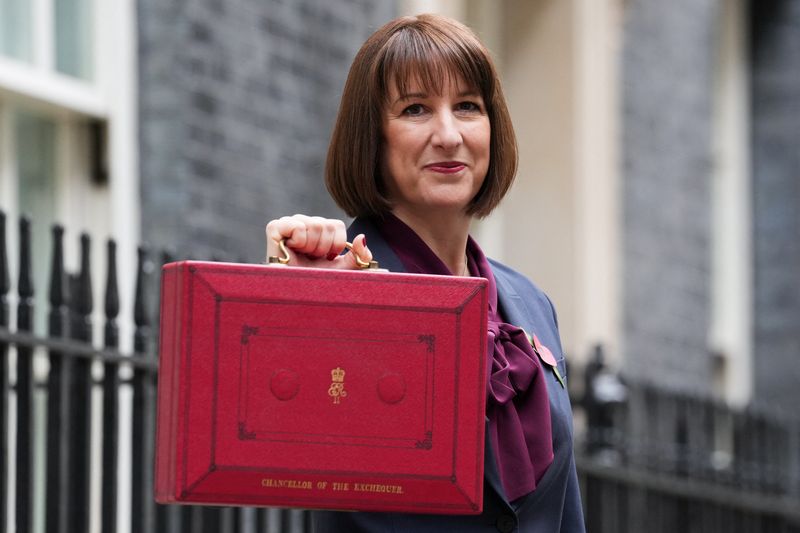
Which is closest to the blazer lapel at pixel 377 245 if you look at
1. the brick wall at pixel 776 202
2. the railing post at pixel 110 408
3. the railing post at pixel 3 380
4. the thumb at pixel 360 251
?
the thumb at pixel 360 251

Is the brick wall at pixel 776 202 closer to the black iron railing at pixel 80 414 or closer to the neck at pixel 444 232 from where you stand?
the black iron railing at pixel 80 414

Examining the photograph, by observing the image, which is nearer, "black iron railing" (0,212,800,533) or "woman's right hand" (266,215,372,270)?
"woman's right hand" (266,215,372,270)

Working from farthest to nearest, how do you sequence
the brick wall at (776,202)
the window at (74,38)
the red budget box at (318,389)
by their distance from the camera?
the brick wall at (776,202) < the window at (74,38) < the red budget box at (318,389)

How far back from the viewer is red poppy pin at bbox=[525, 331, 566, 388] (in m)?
3.16

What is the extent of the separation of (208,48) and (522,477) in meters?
4.61

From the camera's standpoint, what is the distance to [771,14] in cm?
1334

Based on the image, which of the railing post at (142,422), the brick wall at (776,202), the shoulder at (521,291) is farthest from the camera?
A: the brick wall at (776,202)

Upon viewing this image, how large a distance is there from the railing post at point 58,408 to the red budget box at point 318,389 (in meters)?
2.34

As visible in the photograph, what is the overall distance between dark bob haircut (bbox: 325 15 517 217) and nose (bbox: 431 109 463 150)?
0.05 metres

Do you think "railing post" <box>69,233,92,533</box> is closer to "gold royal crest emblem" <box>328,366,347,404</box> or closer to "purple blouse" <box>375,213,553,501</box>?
"purple blouse" <box>375,213,553,501</box>

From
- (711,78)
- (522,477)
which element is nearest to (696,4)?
(711,78)

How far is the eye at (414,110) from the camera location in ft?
10.0

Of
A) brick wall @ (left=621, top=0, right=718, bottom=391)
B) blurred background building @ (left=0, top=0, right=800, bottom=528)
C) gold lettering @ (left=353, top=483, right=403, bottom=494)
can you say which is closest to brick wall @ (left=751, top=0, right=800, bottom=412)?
blurred background building @ (left=0, top=0, right=800, bottom=528)

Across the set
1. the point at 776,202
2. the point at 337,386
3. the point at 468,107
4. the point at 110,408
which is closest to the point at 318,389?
the point at 337,386
